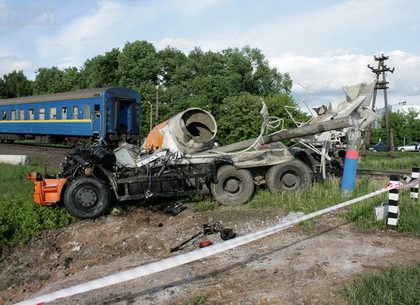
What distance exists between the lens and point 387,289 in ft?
11.2

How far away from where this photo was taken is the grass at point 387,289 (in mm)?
3270

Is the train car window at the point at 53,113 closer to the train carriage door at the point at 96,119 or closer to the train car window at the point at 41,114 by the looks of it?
the train car window at the point at 41,114

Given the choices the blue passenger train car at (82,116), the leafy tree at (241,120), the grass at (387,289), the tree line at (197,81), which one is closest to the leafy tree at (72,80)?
the tree line at (197,81)

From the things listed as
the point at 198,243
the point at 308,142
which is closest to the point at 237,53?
the point at 308,142

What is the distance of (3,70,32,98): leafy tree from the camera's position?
66375 mm

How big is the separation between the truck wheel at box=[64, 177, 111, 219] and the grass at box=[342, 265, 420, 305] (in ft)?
16.2

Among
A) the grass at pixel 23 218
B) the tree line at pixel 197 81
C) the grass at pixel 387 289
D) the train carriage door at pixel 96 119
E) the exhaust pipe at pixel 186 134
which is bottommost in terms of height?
the grass at pixel 23 218

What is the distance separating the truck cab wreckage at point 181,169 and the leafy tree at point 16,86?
6643 cm

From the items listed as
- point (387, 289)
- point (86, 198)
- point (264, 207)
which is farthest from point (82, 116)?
point (387, 289)

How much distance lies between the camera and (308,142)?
9.17m

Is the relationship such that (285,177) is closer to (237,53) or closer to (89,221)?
(89,221)

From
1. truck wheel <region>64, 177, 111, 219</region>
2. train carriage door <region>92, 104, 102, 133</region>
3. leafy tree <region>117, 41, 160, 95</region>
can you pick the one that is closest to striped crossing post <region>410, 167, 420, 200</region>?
truck wheel <region>64, 177, 111, 219</region>

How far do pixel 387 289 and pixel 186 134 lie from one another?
18.1 feet

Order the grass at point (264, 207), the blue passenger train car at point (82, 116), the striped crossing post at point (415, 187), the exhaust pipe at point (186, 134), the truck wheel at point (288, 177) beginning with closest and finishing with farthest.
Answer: the grass at point (264, 207) → the striped crossing post at point (415, 187) → the truck wheel at point (288, 177) → the exhaust pipe at point (186, 134) → the blue passenger train car at point (82, 116)
